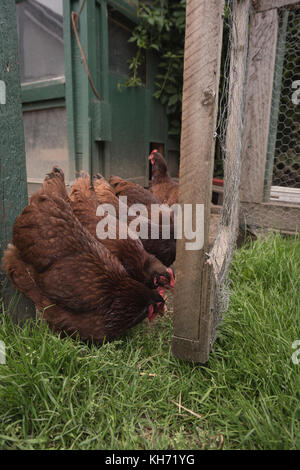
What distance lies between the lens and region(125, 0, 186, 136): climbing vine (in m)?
3.77

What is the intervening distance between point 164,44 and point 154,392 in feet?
14.5

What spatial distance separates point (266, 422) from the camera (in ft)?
2.93

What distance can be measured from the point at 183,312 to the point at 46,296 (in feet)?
2.16

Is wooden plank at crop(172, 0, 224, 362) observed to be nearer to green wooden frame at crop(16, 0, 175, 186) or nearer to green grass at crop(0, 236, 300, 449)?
green grass at crop(0, 236, 300, 449)

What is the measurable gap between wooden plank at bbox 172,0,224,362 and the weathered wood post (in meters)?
0.81

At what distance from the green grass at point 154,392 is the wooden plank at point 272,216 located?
1.26 meters

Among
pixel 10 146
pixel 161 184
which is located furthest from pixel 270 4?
pixel 10 146

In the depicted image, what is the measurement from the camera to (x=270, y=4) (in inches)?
88.2

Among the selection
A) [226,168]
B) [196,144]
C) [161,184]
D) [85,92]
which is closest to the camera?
[196,144]

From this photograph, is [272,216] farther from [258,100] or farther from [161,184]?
[161,184]

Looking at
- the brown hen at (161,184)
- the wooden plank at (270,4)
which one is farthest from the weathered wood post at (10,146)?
the wooden plank at (270,4)

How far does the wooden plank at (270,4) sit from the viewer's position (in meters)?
2.19
